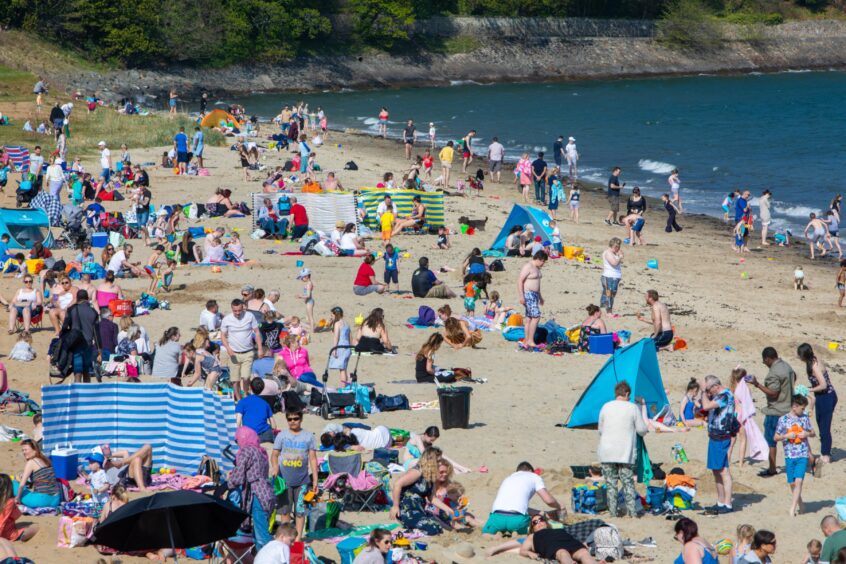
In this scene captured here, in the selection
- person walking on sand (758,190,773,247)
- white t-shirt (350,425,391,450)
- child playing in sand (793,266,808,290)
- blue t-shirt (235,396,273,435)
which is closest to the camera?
blue t-shirt (235,396,273,435)

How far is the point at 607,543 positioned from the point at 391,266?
10.8 metres

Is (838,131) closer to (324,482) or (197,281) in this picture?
(197,281)

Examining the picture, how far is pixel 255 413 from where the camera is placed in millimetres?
12000

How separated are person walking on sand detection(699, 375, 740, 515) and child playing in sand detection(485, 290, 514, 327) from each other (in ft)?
24.8

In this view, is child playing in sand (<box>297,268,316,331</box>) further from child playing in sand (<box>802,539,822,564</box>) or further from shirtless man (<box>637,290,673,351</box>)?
child playing in sand (<box>802,539,822,564</box>)

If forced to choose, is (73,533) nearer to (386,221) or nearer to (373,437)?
(373,437)

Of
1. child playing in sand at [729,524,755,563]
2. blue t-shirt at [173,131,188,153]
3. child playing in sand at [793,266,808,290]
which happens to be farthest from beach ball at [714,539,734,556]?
blue t-shirt at [173,131,188,153]

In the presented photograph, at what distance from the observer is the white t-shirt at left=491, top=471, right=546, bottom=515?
35.8ft

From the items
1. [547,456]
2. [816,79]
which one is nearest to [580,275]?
[547,456]

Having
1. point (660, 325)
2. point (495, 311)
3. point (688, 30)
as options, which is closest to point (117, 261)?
point (495, 311)

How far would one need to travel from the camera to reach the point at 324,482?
11758mm

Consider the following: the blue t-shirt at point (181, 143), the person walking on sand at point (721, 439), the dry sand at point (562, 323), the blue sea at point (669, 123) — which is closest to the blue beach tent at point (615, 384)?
the dry sand at point (562, 323)

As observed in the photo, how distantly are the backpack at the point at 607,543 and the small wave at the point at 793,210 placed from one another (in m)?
24.7

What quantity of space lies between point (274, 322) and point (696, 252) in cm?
1329
